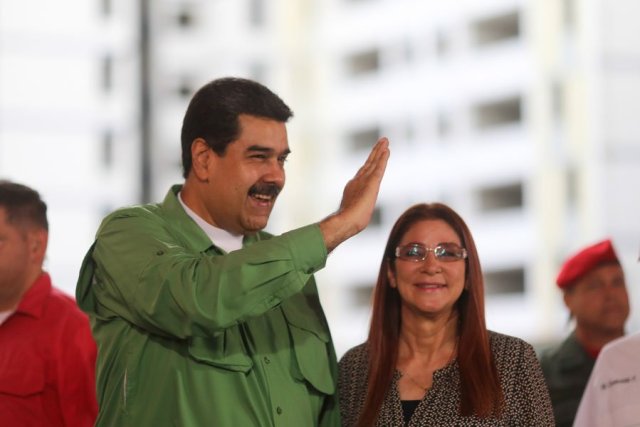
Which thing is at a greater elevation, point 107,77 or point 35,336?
point 107,77

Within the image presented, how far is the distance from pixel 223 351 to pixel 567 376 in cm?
183

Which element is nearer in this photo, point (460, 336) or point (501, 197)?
point (460, 336)

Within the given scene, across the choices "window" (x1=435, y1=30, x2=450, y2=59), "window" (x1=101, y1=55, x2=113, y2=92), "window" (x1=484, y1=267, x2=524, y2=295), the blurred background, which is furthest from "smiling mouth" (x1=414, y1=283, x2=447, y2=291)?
"window" (x1=435, y1=30, x2=450, y2=59)

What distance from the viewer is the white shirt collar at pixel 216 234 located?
2812 mm

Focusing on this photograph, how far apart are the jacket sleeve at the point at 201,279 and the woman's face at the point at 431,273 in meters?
0.66

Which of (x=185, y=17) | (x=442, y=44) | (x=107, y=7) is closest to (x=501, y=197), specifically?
(x=442, y=44)

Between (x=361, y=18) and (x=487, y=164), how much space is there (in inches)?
197

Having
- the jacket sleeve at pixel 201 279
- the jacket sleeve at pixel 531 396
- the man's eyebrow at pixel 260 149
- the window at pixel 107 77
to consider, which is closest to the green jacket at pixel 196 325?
the jacket sleeve at pixel 201 279

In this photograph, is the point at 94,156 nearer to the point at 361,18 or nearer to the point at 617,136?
the point at 617,136

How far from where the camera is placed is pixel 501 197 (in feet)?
99.2

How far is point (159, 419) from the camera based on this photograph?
2.64 m

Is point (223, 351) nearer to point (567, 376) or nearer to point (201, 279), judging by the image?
point (201, 279)

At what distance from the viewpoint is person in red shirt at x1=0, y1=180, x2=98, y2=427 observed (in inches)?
130

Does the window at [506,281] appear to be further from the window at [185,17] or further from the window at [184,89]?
the window at [185,17]
